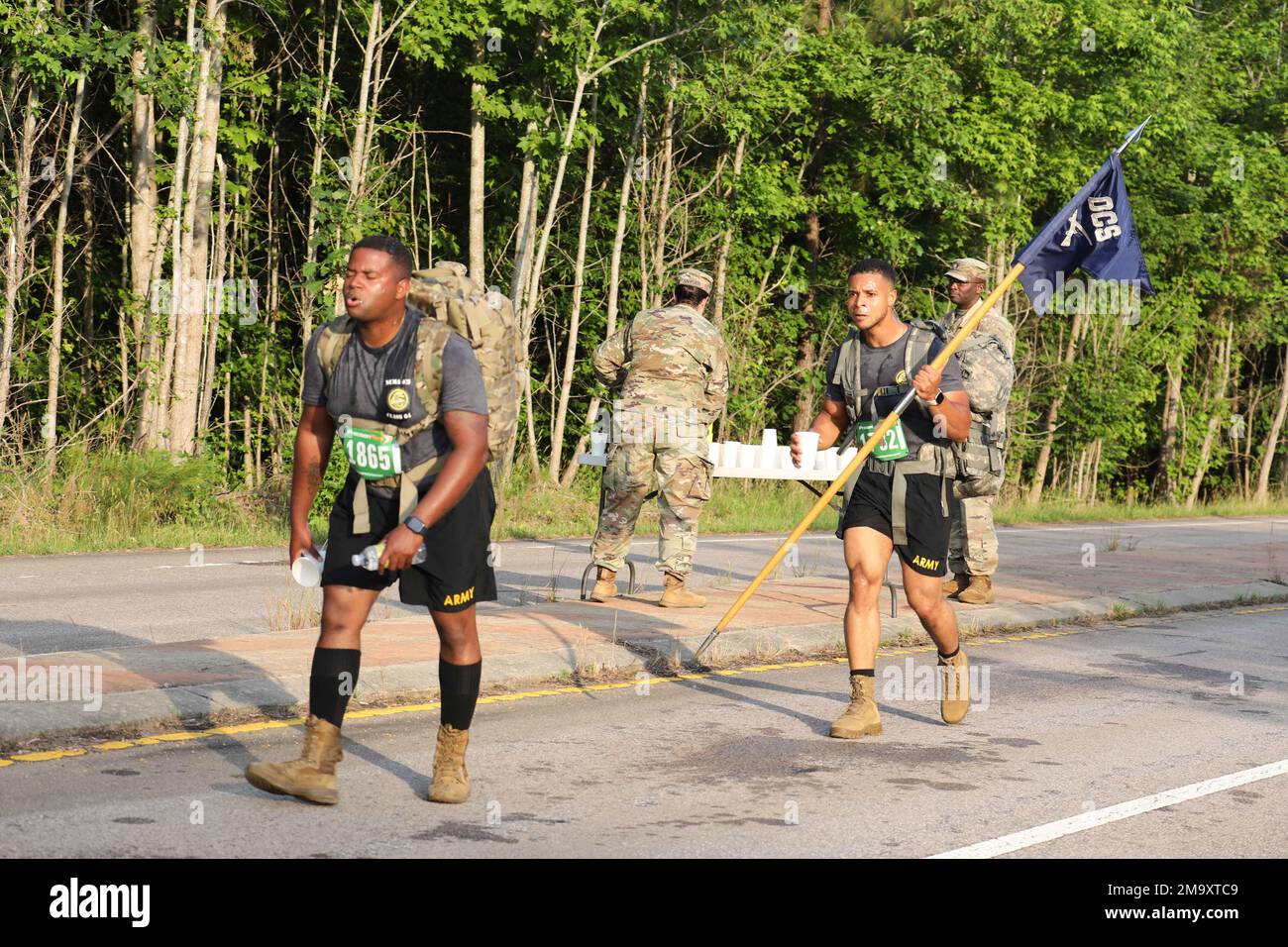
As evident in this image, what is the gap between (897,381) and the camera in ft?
26.3

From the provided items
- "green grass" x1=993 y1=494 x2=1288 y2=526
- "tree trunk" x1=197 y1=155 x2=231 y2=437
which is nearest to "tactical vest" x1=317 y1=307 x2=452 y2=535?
"tree trunk" x1=197 y1=155 x2=231 y2=437

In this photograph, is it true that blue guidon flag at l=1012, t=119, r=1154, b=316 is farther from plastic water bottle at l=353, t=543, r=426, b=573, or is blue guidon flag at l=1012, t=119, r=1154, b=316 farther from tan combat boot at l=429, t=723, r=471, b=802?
plastic water bottle at l=353, t=543, r=426, b=573

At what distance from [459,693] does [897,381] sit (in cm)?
279

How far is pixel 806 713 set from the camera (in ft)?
28.2

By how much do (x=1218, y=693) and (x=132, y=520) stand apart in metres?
12.3

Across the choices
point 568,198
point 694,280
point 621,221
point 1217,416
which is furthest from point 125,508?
point 1217,416

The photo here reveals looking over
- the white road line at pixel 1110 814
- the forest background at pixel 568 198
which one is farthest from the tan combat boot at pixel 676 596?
the white road line at pixel 1110 814

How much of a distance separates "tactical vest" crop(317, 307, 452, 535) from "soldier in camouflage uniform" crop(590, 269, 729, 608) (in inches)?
207

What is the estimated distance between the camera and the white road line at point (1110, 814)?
582 centimetres

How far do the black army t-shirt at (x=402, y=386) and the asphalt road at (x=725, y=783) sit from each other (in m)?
1.34

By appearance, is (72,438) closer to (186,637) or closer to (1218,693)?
(186,637)

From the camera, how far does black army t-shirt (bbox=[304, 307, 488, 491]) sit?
602cm

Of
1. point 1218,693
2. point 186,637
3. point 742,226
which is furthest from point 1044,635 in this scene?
point 742,226

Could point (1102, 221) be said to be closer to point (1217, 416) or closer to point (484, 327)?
point (484, 327)
